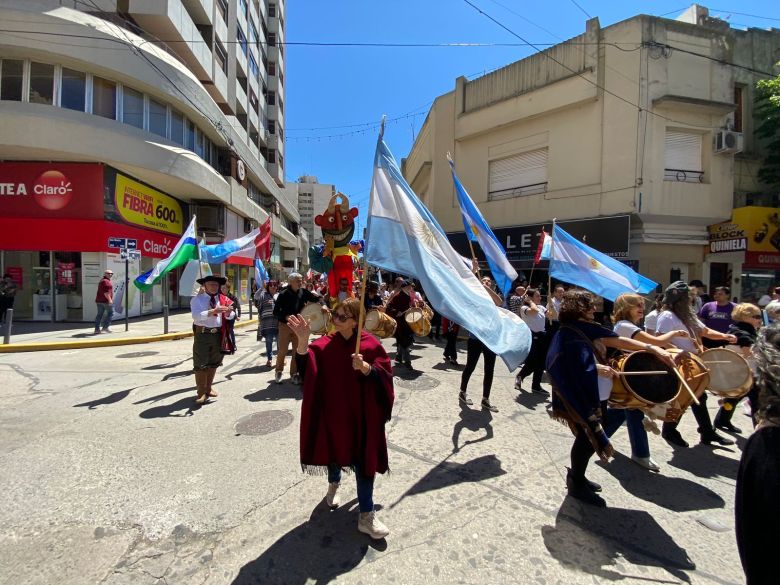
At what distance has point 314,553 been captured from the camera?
2590 millimetres

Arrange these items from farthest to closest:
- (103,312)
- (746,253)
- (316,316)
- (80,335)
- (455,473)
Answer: (746,253) < (103,312) < (80,335) < (316,316) < (455,473)

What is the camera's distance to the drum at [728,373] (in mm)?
3798

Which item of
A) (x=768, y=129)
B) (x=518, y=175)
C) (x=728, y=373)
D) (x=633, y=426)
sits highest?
(x=768, y=129)

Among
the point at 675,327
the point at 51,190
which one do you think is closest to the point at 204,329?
the point at 675,327

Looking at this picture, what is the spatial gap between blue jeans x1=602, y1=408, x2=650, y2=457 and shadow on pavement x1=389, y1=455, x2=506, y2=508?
3.76ft

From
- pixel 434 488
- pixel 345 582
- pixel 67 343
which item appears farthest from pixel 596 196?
pixel 67 343

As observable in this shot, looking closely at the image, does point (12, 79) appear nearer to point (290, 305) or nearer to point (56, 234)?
point (56, 234)

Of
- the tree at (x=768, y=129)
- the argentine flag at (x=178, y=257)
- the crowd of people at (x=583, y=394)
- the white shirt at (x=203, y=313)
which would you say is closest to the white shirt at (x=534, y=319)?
the crowd of people at (x=583, y=394)

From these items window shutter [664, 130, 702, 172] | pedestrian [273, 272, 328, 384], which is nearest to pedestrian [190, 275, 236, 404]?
pedestrian [273, 272, 328, 384]

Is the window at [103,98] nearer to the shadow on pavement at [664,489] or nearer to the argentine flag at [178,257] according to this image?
the argentine flag at [178,257]

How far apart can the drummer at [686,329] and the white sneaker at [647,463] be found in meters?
0.86

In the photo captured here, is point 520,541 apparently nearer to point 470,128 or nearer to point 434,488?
point 434,488

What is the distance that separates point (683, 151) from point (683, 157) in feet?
0.71

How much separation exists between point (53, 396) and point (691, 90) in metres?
20.0
